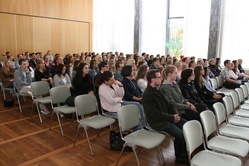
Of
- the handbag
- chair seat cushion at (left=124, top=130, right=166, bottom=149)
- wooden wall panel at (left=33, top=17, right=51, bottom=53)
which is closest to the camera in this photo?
chair seat cushion at (left=124, top=130, right=166, bottom=149)

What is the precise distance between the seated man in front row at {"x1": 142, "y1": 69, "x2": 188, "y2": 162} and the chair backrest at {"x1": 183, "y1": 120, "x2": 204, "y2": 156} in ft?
1.43

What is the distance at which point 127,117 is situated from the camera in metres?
3.07

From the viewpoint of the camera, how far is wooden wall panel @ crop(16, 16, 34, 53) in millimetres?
10647

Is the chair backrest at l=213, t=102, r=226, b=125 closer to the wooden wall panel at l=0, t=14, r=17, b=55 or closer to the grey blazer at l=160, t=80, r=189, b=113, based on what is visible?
the grey blazer at l=160, t=80, r=189, b=113

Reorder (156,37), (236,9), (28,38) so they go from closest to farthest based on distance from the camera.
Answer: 1. (236,9)
2. (28,38)
3. (156,37)

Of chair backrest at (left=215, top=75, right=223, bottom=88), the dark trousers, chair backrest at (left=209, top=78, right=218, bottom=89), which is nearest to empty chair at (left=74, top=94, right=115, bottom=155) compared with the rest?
the dark trousers

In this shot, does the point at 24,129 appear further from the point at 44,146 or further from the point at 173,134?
the point at 173,134

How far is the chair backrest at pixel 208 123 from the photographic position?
284cm

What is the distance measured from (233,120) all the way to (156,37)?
8.81 m

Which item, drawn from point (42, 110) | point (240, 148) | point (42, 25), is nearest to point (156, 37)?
point (42, 25)

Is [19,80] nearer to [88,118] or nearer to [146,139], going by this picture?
[88,118]

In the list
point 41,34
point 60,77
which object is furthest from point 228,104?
point 41,34

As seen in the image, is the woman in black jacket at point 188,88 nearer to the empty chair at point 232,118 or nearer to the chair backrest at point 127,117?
the empty chair at point 232,118

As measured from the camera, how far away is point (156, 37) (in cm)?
1193
